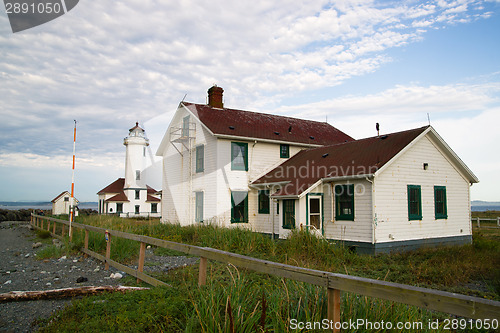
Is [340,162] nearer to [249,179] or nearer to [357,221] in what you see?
[357,221]

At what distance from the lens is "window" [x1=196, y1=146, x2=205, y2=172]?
63.8 feet

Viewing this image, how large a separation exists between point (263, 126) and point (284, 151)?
1969 millimetres

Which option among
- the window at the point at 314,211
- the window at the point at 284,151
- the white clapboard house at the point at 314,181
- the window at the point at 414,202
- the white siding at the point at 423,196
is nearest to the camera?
the white siding at the point at 423,196

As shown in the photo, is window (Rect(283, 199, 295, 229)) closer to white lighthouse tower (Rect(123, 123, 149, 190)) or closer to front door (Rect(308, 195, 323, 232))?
front door (Rect(308, 195, 323, 232))

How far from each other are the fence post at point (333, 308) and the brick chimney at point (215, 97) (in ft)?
63.5

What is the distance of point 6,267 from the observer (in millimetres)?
9984

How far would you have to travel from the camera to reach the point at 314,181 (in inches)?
583

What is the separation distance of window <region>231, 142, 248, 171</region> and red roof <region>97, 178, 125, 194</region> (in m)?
28.6

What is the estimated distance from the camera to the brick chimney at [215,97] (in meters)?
21.6

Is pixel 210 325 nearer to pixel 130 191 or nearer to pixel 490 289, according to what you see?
pixel 490 289

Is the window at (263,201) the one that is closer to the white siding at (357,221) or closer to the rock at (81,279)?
the white siding at (357,221)

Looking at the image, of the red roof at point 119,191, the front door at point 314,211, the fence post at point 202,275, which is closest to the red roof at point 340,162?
the front door at point 314,211

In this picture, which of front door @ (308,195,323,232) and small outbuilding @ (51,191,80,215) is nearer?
front door @ (308,195,323,232)

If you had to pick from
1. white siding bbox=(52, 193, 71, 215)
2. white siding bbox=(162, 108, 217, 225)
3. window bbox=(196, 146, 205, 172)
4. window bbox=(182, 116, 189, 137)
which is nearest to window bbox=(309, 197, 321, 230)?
white siding bbox=(162, 108, 217, 225)
